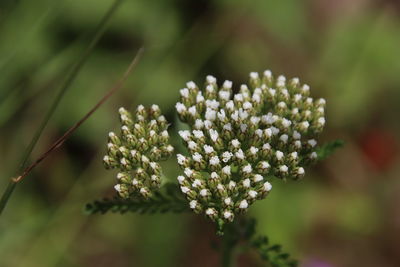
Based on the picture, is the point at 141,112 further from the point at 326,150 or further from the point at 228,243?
the point at 326,150

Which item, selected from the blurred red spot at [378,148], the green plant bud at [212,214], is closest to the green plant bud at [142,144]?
the green plant bud at [212,214]

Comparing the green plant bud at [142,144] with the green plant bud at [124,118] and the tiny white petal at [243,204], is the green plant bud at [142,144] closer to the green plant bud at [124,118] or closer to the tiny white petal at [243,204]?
the green plant bud at [124,118]

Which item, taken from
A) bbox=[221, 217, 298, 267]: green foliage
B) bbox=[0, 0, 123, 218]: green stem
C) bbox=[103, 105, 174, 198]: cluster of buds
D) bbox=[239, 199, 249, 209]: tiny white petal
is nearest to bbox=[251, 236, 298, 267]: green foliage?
bbox=[221, 217, 298, 267]: green foliage

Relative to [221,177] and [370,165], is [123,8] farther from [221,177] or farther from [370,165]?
[221,177]

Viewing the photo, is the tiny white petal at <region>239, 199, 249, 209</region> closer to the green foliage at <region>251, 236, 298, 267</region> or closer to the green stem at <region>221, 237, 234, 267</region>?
the green foliage at <region>251, 236, 298, 267</region>

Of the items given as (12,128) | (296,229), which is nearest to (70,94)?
(12,128)

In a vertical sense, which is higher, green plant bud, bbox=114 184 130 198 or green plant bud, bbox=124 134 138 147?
green plant bud, bbox=124 134 138 147
